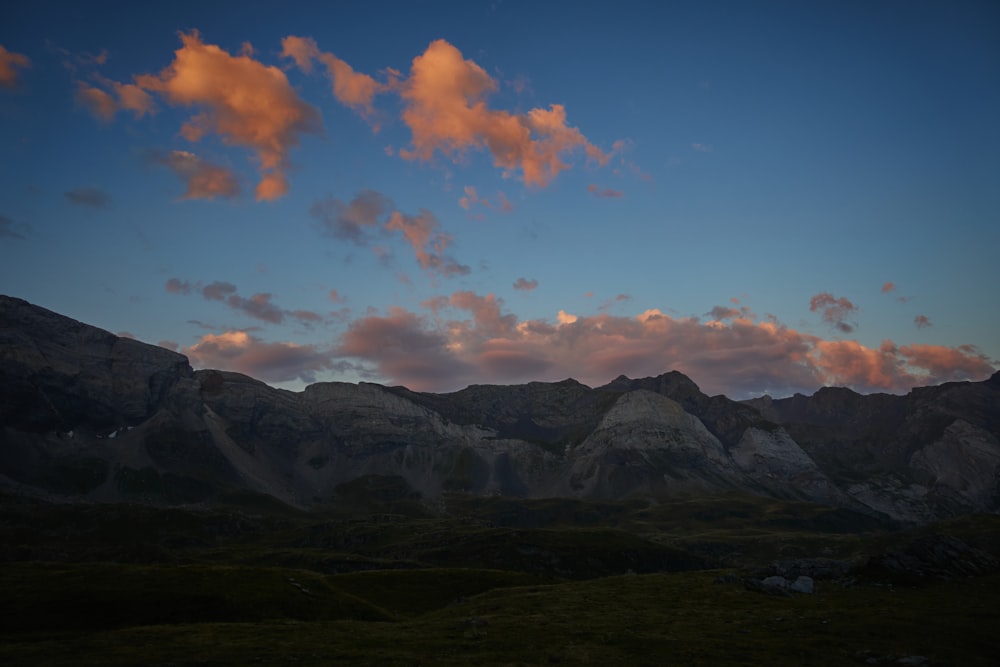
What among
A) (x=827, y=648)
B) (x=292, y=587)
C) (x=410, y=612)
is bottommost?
(x=410, y=612)

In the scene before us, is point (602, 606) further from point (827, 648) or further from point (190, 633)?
point (190, 633)

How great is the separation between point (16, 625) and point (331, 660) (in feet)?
118

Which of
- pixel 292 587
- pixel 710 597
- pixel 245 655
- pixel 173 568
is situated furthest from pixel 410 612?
pixel 245 655

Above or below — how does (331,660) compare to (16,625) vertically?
above

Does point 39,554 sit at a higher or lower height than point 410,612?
lower

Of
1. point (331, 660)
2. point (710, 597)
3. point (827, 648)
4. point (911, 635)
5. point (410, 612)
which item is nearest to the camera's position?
point (331, 660)

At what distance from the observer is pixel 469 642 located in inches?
1837

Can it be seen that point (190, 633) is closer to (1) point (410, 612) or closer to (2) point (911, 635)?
(1) point (410, 612)

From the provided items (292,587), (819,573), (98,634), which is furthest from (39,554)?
(819,573)

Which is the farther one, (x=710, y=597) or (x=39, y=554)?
(x=39, y=554)

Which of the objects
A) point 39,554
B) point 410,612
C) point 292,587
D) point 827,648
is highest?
point 827,648

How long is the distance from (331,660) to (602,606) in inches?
1404

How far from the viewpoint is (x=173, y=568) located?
2960 inches

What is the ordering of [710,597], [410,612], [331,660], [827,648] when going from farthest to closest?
[410,612] → [710,597] → [827,648] → [331,660]
